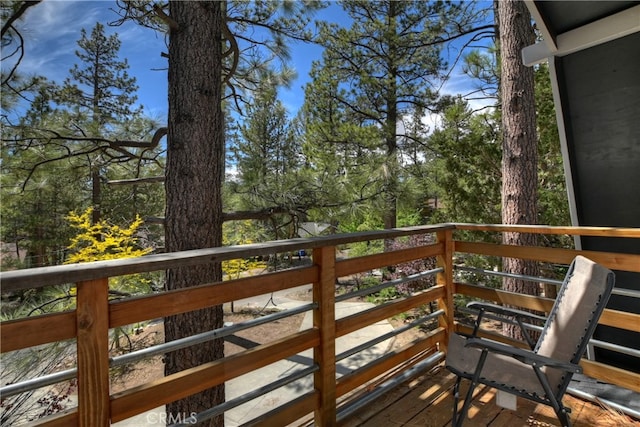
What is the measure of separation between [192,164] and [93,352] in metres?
1.74

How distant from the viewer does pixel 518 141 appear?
3758mm

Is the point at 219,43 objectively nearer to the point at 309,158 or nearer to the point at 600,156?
the point at 600,156

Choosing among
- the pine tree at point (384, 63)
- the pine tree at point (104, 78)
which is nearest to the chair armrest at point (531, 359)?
the pine tree at point (104, 78)

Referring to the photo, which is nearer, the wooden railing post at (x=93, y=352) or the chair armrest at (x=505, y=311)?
the wooden railing post at (x=93, y=352)

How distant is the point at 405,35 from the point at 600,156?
724 cm

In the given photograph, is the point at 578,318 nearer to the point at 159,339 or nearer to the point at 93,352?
the point at 93,352

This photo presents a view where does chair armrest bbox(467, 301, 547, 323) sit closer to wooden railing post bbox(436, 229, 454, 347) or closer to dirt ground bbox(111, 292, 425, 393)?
wooden railing post bbox(436, 229, 454, 347)

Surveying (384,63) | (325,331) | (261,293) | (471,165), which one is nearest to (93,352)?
(261,293)

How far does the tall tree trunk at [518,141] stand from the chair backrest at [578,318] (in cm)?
199

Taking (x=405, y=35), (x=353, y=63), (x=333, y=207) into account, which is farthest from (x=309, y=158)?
(x=333, y=207)

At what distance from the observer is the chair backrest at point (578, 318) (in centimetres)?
165

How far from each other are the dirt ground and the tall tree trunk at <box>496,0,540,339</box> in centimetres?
294

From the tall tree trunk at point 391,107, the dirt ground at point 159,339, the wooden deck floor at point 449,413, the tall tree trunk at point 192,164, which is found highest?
the tall tree trunk at point 391,107

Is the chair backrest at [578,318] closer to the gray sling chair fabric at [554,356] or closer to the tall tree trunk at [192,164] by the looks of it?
the gray sling chair fabric at [554,356]
